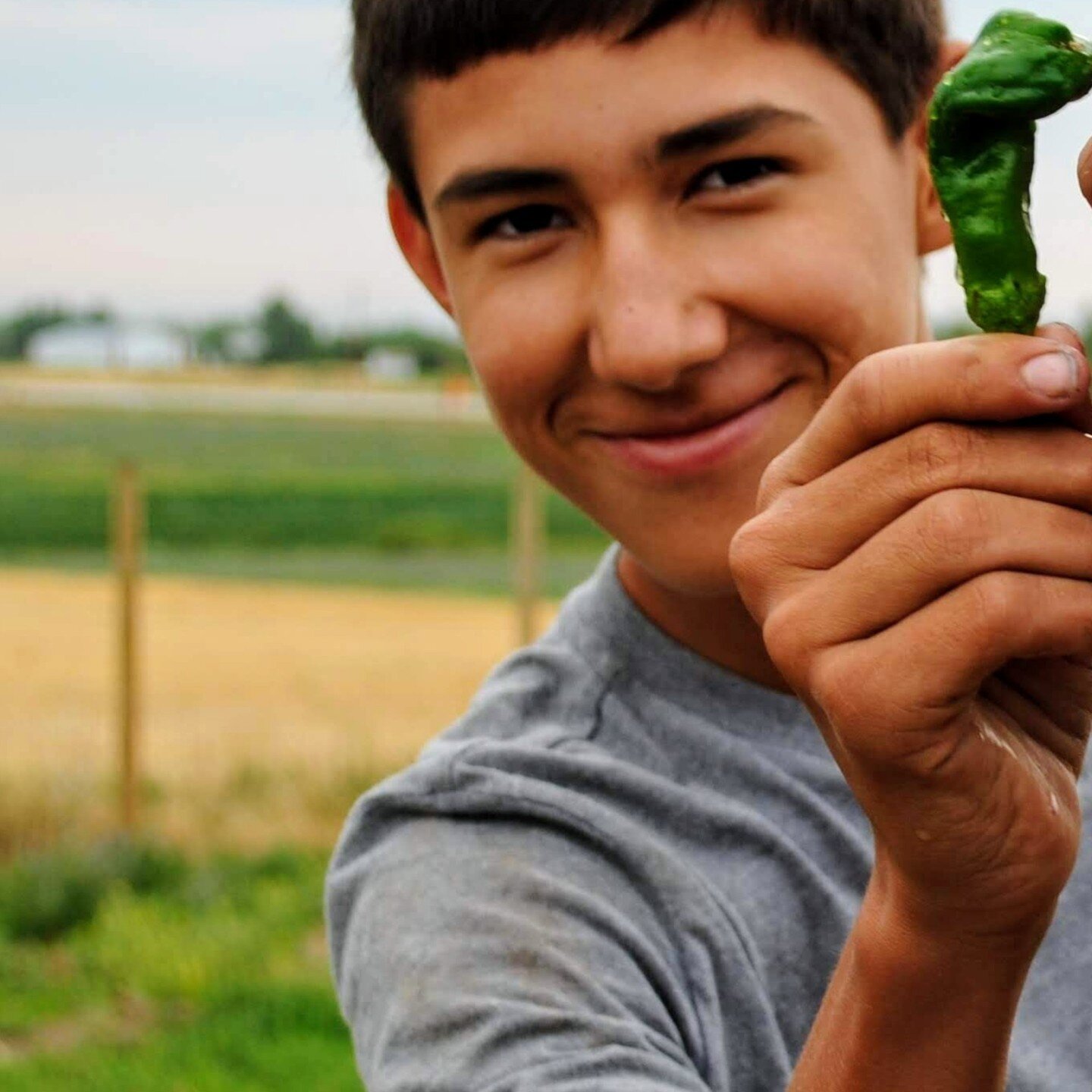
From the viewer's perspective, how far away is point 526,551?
27.4 feet

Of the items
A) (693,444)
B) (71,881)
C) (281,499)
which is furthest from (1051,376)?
(281,499)

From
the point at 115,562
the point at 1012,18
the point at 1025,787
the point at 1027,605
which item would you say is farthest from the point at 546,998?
the point at 115,562

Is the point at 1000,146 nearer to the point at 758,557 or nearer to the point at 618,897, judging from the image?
the point at 758,557

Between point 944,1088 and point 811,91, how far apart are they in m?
1.29

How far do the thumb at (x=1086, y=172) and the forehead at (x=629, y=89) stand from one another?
70cm

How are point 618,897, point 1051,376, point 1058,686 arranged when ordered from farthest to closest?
1. point 618,897
2. point 1058,686
3. point 1051,376

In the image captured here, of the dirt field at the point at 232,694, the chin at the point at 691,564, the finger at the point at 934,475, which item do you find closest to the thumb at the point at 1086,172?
the finger at the point at 934,475

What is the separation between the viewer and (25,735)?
29.8ft

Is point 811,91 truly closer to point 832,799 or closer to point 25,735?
point 832,799

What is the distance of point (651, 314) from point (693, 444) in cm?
25

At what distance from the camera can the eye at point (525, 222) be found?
2.28 meters

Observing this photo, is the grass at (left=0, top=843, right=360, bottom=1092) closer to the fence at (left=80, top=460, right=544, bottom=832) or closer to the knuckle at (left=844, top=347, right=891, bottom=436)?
the fence at (left=80, top=460, right=544, bottom=832)

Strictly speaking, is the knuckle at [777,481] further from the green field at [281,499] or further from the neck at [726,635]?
the green field at [281,499]

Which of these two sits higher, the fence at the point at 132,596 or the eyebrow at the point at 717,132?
the eyebrow at the point at 717,132
